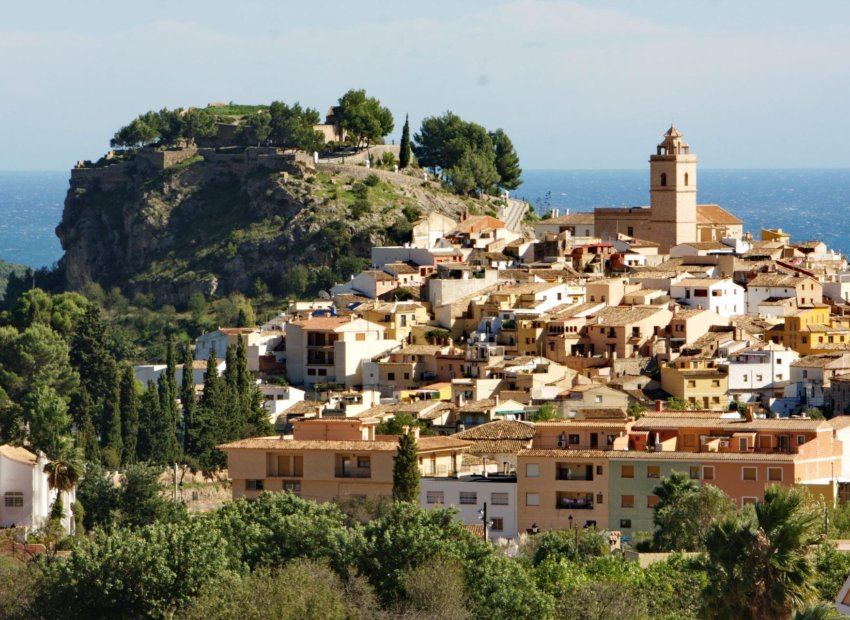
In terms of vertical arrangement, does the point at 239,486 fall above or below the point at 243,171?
below

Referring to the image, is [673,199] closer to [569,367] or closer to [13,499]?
[569,367]

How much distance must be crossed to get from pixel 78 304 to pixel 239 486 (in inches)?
1308

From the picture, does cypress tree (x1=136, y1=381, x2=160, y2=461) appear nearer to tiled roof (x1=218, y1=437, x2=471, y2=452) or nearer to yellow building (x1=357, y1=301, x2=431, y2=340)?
yellow building (x1=357, y1=301, x2=431, y2=340)

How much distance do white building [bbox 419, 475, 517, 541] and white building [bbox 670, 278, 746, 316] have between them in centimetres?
2590

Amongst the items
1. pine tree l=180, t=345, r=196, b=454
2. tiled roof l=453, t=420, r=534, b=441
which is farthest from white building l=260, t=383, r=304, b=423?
tiled roof l=453, t=420, r=534, b=441

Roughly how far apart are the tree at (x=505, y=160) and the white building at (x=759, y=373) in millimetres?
39832

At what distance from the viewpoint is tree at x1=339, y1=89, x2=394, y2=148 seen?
106 metres

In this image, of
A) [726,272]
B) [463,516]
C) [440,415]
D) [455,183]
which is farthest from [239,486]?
[455,183]

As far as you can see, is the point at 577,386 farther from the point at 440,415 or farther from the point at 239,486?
the point at 239,486

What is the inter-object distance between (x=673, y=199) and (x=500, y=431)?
3332cm

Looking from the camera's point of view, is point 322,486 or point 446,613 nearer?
point 446,613

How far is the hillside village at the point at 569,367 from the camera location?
5244 cm

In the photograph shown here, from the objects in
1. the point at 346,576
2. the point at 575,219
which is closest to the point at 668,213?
the point at 575,219

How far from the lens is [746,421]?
55.3 meters
